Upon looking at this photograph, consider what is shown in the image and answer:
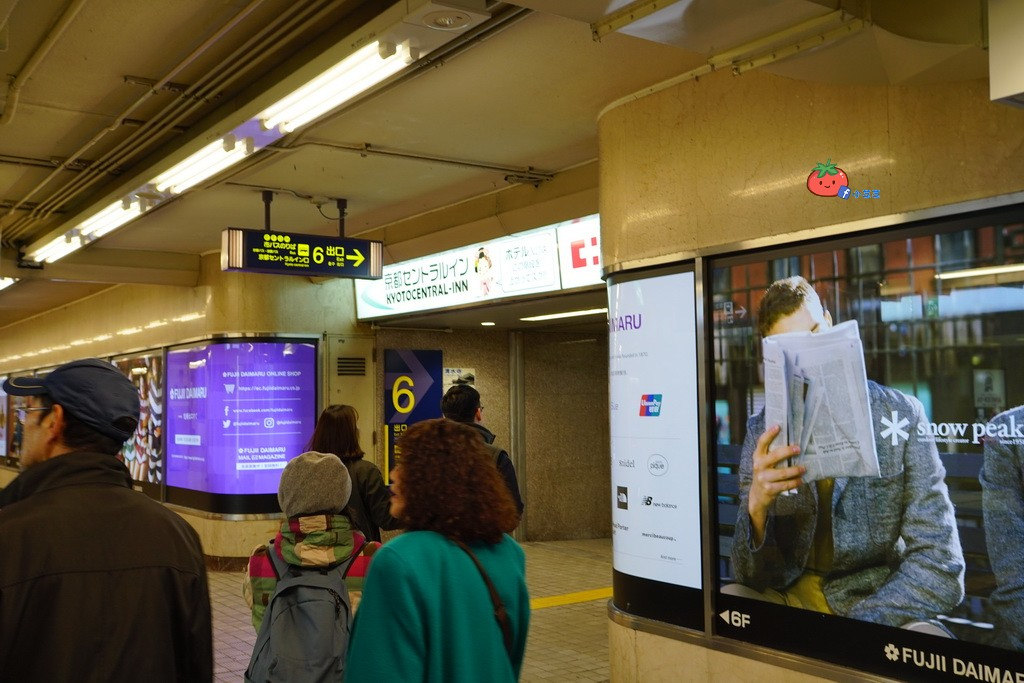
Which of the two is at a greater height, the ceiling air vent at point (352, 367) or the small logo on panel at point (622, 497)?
the ceiling air vent at point (352, 367)

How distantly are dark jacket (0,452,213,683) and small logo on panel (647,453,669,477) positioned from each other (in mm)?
3239

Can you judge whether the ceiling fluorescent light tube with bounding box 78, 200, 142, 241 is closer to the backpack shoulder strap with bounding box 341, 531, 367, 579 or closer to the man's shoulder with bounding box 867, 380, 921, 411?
the backpack shoulder strap with bounding box 341, 531, 367, 579

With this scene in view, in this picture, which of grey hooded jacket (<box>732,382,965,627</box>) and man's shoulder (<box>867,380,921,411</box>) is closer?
grey hooded jacket (<box>732,382,965,627</box>)

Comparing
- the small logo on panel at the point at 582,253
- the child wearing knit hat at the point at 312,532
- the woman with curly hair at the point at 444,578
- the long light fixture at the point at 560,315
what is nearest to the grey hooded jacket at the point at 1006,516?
the woman with curly hair at the point at 444,578

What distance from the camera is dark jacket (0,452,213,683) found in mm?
1779

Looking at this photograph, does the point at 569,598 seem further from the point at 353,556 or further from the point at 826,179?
the point at 353,556

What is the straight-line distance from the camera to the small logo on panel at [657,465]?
4945 mm

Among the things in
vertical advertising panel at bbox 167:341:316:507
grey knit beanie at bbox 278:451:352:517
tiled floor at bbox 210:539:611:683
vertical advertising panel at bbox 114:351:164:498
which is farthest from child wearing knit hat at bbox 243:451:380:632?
vertical advertising panel at bbox 114:351:164:498

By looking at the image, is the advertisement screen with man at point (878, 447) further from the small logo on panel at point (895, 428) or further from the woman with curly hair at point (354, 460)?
the woman with curly hair at point (354, 460)

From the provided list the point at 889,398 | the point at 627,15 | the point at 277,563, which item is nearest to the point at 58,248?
the point at 277,563

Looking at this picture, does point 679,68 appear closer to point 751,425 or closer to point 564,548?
point 751,425

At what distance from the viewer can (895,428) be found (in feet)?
13.0

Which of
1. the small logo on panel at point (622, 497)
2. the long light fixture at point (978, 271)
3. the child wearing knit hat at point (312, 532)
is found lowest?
the small logo on panel at point (622, 497)

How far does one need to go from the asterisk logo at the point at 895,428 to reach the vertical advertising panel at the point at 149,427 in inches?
376
